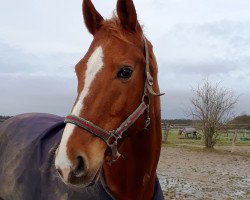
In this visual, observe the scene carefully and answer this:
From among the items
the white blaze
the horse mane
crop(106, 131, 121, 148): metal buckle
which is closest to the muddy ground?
the horse mane

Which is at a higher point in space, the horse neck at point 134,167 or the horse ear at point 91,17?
the horse ear at point 91,17

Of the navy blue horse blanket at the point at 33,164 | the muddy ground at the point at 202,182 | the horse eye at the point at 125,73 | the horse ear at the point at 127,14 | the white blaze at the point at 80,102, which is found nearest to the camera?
the white blaze at the point at 80,102

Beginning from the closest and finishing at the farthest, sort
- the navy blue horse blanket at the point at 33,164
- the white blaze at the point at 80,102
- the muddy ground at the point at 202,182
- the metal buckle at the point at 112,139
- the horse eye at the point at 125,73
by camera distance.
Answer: the white blaze at the point at 80,102
the metal buckle at the point at 112,139
the horse eye at the point at 125,73
the navy blue horse blanket at the point at 33,164
the muddy ground at the point at 202,182

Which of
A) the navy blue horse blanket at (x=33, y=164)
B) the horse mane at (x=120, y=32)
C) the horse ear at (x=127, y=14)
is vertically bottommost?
the navy blue horse blanket at (x=33, y=164)

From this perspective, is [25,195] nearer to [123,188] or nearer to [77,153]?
[123,188]

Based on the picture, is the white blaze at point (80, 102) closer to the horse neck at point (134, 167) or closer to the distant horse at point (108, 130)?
the distant horse at point (108, 130)

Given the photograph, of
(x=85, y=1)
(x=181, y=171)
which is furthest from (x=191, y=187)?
(x=85, y=1)

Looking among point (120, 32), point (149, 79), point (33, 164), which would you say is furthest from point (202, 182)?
point (120, 32)

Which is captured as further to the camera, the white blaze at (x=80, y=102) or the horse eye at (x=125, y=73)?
the horse eye at (x=125, y=73)

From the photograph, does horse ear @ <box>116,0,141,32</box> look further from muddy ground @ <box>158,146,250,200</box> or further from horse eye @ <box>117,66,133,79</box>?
muddy ground @ <box>158,146,250,200</box>

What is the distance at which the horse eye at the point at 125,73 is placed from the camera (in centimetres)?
266

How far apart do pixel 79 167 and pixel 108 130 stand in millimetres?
359

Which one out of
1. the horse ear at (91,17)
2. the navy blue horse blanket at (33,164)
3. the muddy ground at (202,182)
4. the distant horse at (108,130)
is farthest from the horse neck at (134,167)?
the muddy ground at (202,182)

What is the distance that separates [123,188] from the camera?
9.78 ft
